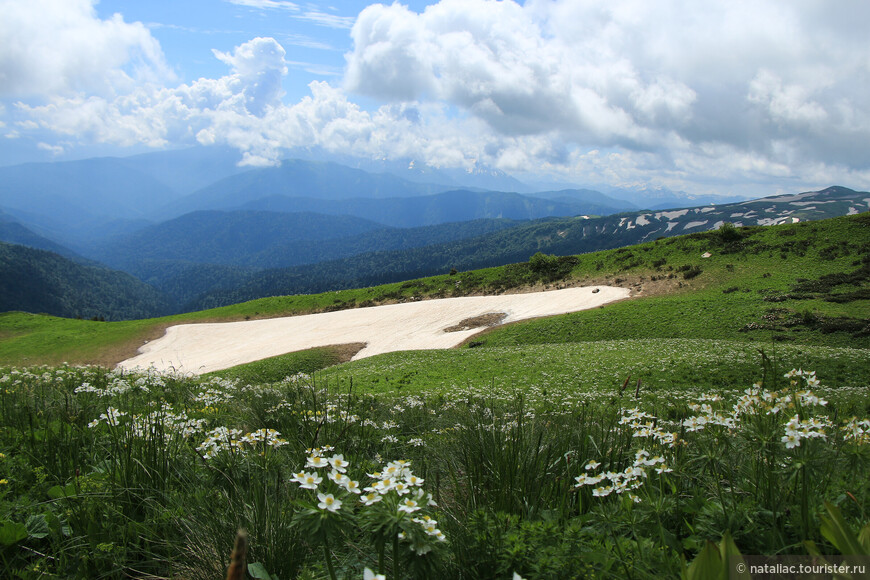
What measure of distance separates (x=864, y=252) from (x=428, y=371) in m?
38.6

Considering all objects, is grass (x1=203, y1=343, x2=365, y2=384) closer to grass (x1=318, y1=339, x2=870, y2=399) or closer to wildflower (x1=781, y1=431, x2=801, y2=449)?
grass (x1=318, y1=339, x2=870, y2=399)

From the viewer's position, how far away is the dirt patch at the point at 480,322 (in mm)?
38781

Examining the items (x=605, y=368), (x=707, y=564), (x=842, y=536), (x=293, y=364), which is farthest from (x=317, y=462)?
(x=293, y=364)

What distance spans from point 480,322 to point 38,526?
3691 centimetres

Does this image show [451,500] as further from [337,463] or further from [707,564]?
[707,564]

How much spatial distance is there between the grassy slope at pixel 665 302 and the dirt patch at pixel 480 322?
16.6 ft

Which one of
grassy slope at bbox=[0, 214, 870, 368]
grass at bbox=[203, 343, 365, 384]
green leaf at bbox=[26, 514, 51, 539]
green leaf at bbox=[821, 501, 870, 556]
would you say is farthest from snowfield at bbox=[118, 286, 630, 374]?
green leaf at bbox=[821, 501, 870, 556]

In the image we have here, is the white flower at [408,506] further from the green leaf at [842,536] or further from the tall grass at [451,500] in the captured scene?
the green leaf at [842,536]

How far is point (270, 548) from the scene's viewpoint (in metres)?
3.09

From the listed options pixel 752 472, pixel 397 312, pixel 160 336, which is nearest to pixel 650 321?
pixel 397 312

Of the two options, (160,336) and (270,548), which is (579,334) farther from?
(160,336)

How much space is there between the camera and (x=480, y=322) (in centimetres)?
3962

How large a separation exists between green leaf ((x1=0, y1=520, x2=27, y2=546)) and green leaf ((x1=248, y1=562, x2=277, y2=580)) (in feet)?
6.36

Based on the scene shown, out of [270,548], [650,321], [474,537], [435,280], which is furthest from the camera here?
[435,280]
